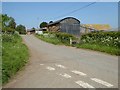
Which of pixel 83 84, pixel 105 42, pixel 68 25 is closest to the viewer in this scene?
pixel 83 84

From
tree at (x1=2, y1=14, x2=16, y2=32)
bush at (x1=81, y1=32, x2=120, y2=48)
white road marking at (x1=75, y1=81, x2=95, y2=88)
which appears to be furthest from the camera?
tree at (x1=2, y1=14, x2=16, y2=32)

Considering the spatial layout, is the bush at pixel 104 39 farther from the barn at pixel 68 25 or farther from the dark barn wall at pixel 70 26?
the barn at pixel 68 25

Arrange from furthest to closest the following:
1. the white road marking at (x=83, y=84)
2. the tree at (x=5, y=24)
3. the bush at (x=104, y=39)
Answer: the tree at (x=5, y=24) < the bush at (x=104, y=39) < the white road marking at (x=83, y=84)

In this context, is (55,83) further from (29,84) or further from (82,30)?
(82,30)

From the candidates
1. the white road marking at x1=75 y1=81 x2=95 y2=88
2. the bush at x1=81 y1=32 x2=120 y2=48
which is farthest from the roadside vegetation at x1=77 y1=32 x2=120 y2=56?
the white road marking at x1=75 y1=81 x2=95 y2=88

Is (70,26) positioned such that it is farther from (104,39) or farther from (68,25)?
(104,39)

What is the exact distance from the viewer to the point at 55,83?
25.5ft

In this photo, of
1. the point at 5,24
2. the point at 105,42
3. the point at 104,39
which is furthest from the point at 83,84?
the point at 5,24

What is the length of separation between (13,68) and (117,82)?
4.75 meters

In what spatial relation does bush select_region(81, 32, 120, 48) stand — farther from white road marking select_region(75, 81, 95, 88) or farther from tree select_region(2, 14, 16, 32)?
tree select_region(2, 14, 16, 32)

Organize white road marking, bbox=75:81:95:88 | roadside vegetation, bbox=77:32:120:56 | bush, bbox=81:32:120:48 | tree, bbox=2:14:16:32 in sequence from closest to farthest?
white road marking, bbox=75:81:95:88, roadside vegetation, bbox=77:32:120:56, bush, bbox=81:32:120:48, tree, bbox=2:14:16:32

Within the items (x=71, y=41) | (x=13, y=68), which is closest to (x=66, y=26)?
(x=71, y=41)

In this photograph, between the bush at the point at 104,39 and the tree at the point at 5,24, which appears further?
the tree at the point at 5,24

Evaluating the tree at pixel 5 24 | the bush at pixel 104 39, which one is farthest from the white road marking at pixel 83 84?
the tree at pixel 5 24
